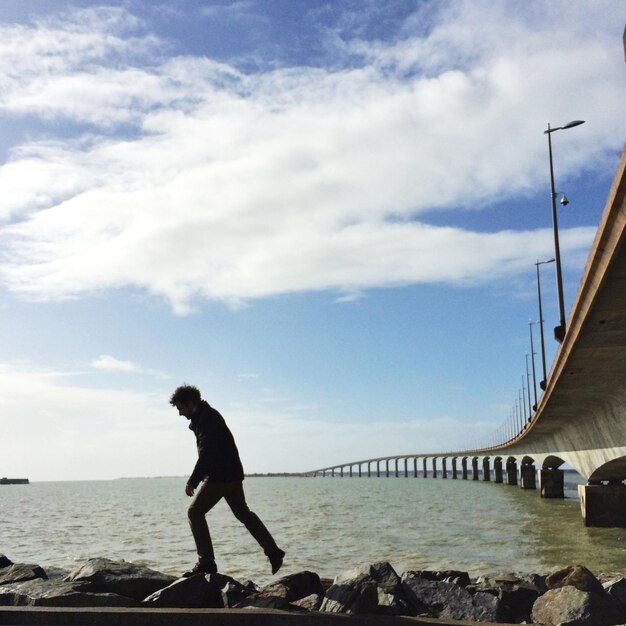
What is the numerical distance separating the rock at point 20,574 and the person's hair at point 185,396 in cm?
325

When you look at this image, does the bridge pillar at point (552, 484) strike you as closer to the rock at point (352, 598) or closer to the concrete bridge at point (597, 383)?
the concrete bridge at point (597, 383)

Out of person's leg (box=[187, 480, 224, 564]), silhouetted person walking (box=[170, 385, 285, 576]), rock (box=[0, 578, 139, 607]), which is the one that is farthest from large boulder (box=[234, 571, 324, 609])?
rock (box=[0, 578, 139, 607])

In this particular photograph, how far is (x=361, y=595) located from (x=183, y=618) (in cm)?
160

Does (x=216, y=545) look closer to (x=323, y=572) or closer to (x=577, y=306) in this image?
(x=323, y=572)

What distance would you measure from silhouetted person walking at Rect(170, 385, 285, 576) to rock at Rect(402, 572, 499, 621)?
1.45m

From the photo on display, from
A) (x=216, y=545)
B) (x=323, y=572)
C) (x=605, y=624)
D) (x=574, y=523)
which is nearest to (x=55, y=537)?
(x=216, y=545)

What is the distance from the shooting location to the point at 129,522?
3250cm

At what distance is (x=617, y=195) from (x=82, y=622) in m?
6.74

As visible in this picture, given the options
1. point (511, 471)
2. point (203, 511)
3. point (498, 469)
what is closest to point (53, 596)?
point (203, 511)

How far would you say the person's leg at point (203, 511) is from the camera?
302 inches

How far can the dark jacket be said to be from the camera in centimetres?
768

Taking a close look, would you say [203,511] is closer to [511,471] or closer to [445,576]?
[445,576]

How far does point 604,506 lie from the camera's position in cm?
2652

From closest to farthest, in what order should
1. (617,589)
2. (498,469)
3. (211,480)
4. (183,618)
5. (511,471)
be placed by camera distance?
(183,618) → (211,480) → (617,589) → (511,471) → (498,469)
